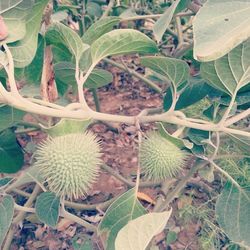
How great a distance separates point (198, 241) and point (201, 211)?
0.36 feet

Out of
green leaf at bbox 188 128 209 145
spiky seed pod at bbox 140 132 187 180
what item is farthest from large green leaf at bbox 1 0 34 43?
green leaf at bbox 188 128 209 145

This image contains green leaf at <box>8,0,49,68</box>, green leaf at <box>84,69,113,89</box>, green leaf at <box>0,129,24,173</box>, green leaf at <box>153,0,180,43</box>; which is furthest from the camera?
green leaf at <box>0,129,24,173</box>

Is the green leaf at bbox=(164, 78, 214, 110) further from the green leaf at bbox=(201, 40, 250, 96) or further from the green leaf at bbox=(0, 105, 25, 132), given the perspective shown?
the green leaf at bbox=(0, 105, 25, 132)

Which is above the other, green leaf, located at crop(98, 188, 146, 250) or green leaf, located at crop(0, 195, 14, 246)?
green leaf, located at crop(98, 188, 146, 250)

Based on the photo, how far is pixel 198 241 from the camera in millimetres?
1830

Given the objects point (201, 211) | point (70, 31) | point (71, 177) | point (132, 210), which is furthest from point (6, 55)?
point (201, 211)

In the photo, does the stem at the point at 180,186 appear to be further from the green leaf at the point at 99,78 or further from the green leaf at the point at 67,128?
the green leaf at the point at 67,128

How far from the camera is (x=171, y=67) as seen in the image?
1166 mm

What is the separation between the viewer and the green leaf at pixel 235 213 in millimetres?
1258

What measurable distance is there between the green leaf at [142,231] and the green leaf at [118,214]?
11.0 inches

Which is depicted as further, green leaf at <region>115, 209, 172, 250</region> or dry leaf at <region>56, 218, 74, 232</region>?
dry leaf at <region>56, 218, 74, 232</region>

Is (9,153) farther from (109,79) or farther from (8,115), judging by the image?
(109,79)

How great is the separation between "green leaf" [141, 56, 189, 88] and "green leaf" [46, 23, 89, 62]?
146 millimetres

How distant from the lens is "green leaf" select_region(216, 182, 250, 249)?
4.13 ft
